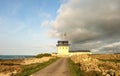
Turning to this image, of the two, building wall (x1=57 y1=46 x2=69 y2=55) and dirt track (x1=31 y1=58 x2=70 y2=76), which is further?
building wall (x1=57 y1=46 x2=69 y2=55)

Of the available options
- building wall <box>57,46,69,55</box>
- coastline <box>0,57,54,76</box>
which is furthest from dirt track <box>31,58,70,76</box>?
building wall <box>57,46,69,55</box>

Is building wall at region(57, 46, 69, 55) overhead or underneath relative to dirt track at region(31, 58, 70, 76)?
overhead

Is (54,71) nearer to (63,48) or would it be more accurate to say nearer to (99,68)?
(99,68)

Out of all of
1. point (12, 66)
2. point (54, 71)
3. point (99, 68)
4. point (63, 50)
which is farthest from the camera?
point (63, 50)

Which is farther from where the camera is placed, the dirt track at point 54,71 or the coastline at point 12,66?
the coastline at point 12,66

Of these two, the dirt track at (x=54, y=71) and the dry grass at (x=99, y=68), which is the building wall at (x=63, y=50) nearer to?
the dry grass at (x=99, y=68)

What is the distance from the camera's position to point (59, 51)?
368 ft

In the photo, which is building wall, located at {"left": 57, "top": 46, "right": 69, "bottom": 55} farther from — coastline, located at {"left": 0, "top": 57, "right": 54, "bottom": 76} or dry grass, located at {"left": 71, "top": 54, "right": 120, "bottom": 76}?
dry grass, located at {"left": 71, "top": 54, "right": 120, "bottom": 76}

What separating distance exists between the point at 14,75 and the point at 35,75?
18.8 ft

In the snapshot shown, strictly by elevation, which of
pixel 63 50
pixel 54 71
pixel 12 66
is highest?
pixel 63 50

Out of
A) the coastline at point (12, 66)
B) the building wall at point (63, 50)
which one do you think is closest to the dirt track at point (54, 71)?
the coastline at point (12, 66)

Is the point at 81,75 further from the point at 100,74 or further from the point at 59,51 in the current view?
the point at 59,51

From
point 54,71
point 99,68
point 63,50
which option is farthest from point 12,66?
point 63,50

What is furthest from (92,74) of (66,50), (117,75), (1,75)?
(66,50)
